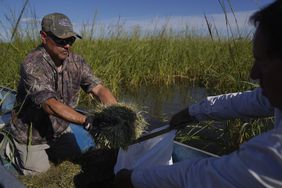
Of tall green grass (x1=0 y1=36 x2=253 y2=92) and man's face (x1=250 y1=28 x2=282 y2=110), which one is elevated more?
man's face (x1=250 y1=28 x2=282 y2=110)

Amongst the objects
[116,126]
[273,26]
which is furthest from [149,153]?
[273,26]

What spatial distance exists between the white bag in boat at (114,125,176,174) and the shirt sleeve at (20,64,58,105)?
2.06ft

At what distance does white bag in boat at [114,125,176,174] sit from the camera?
241 cm

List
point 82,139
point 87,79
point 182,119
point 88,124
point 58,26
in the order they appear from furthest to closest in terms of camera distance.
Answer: point 82,139
point 87,79
point 58,26
point 88,124
point 182,119

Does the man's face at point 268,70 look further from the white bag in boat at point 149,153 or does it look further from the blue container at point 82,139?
the blue container at point 82,139

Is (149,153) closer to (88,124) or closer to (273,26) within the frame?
(88,124)

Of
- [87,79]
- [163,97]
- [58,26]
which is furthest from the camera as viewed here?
[163,97]

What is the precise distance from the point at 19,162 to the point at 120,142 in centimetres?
101

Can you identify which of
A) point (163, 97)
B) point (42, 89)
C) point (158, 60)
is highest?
point (42, 89)

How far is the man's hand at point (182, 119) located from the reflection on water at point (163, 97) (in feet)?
11.3

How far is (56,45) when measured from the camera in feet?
9.77

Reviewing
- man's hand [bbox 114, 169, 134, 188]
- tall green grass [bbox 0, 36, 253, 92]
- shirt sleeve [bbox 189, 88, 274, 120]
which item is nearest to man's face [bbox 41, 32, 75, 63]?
tall green grass [bbox 0, 36, 253, 92]

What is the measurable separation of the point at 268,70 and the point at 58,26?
7.04 feet

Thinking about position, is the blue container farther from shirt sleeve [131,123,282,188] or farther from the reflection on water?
shirt sleeve [131,123,282,188]
